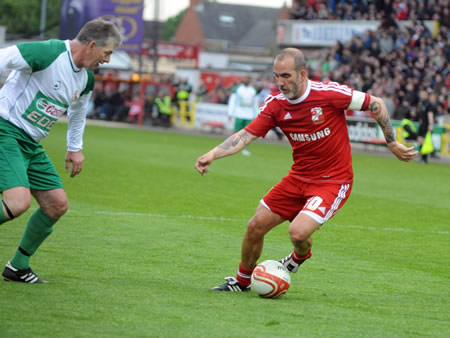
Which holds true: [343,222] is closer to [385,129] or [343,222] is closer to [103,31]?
[385,129]

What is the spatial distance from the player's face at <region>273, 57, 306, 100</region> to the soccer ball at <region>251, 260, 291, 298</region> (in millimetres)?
1466

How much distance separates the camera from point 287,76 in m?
6.58

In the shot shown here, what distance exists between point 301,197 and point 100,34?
219cm

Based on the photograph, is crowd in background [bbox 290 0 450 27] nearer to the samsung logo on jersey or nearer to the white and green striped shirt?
the samsung logo on jersey

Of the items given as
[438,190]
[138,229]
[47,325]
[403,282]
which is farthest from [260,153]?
[47,325]

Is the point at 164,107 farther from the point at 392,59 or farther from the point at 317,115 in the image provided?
the point at 317,115

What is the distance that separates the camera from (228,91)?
3975 centimetres

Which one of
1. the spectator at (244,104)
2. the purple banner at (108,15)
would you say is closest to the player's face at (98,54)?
the spectator at (244,104)

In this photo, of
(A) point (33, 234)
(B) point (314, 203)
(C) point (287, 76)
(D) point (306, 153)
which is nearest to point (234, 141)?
(D) point (306, 153)

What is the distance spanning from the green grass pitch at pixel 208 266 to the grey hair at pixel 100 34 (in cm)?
199

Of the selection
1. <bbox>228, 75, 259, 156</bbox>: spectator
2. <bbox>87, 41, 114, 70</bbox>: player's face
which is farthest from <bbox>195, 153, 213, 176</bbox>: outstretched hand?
<bbox>228, 75, 259, 156</bbox>: spectator

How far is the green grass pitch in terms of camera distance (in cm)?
559

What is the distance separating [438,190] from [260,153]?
928 cm

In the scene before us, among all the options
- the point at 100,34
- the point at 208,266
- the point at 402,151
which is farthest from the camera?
the point at 208,266
